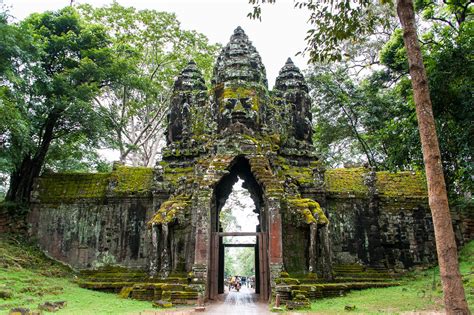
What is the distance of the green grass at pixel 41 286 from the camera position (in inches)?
386

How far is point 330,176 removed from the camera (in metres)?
17.1

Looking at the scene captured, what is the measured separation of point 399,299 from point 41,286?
979 centimetres

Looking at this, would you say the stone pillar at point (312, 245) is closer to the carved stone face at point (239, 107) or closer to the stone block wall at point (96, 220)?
the carved stone face at point (239, 107)

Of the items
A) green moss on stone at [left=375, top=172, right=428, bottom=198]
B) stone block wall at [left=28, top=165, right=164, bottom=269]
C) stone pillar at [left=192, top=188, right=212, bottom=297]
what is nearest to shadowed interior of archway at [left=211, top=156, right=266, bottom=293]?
stone pillar at [left=192, top=188, right=212, bottom=297]

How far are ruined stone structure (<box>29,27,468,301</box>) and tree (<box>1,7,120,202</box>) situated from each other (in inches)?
51.2

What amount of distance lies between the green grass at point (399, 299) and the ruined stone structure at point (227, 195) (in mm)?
1560

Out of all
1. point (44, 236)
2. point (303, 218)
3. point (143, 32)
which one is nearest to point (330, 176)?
point (303, 218)

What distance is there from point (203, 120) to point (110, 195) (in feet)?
15.2

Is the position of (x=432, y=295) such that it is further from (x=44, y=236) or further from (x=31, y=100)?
(x=31, y=100)

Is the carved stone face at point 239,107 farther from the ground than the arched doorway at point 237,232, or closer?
farther from the ground

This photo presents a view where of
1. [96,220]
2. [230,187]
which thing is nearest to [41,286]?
[96,220]

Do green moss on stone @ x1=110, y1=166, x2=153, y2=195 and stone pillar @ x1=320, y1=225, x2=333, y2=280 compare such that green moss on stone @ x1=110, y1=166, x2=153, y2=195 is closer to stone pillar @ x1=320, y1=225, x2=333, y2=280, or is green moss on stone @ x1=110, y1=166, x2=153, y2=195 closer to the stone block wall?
the stone block wall

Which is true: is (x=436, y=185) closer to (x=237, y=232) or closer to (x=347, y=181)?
(x=237, y=232)

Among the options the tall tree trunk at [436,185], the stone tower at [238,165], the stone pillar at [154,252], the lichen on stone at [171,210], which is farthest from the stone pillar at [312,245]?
the tall tree trunk at [436,185]
